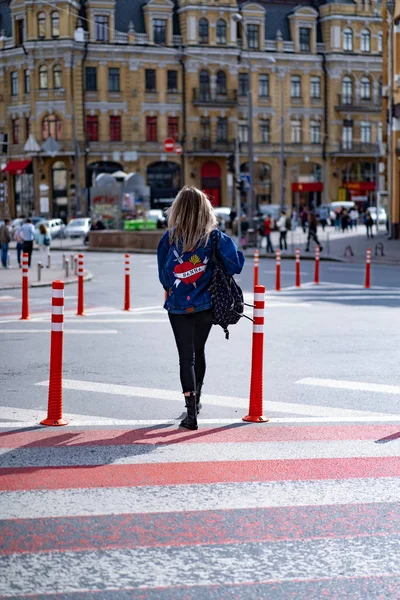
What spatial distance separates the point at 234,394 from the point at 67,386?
5.47 ft

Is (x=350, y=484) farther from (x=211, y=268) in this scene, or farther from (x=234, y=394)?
(x=234, y=394)

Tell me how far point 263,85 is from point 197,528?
72424 mm

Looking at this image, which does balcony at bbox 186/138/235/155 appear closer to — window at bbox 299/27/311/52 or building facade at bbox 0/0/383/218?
building facade at bbox 0/0/383/218

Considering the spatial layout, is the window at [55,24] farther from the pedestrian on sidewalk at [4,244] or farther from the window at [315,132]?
the pedestrian on sidewalk at [4,244]

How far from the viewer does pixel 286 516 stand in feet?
19.0

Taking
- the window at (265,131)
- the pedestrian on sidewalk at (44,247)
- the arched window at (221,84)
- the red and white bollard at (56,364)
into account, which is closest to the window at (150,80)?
the arched window at (221,84)

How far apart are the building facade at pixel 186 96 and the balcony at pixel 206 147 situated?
10 cm

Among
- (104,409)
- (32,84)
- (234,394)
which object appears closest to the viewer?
(104,409)

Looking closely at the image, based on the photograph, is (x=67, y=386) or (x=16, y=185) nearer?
(x=67, y=386)

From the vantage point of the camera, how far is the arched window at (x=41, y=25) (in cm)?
6900

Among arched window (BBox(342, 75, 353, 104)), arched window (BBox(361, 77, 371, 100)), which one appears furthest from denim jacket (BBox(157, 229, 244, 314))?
arched window (BBox(361, 77, 371, 100))

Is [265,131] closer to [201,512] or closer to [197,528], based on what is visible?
[201,512]

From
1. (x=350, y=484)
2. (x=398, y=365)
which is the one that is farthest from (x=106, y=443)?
(x=398, y=365)

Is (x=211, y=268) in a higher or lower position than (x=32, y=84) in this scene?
lower
